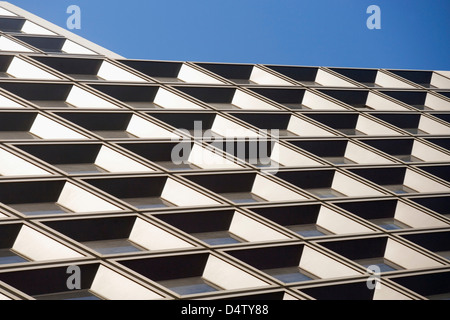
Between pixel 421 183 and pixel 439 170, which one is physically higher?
pixel 439 170

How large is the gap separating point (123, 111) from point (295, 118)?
703cm

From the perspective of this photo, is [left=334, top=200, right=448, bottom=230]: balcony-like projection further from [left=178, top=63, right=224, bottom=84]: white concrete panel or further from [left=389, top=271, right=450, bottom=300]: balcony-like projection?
[left=178, top=63, right=224, bottom=84]: white concrete panel

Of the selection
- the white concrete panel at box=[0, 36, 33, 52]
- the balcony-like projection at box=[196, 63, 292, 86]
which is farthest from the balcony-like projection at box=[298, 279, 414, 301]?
the white concrete panel at box=[0, 36, 33, 52]

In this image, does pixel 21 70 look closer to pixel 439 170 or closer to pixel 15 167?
pixel 15 167

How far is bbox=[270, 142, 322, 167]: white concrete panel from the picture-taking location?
25.8 m

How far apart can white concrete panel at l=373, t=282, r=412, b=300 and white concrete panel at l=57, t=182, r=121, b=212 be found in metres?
7.05

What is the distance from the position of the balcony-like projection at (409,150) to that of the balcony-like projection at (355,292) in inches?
388

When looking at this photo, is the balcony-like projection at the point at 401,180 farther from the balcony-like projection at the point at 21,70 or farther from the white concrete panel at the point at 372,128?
the balcony-like projection at the point at 21,70

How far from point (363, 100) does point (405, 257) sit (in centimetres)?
1237

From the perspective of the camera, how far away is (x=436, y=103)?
1421 inches

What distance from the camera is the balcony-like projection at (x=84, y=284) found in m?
16.6

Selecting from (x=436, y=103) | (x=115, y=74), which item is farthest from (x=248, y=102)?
(x=436, y=103)

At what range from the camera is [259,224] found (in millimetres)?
21312

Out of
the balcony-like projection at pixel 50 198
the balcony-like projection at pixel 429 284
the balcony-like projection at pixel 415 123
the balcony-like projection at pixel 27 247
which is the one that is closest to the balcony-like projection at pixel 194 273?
the balcony-like projection at pixel 27 247
